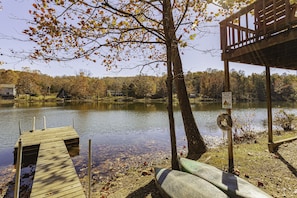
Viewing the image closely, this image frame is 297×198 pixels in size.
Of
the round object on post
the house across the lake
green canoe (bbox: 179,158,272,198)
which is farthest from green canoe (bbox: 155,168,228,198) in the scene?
the house across the lake

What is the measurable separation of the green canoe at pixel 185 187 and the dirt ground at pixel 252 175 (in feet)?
1.25

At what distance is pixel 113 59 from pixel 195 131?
3382mm

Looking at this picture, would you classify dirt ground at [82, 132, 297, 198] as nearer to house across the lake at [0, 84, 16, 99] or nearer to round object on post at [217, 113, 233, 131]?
round object on post at [217, 113, 233, 131]

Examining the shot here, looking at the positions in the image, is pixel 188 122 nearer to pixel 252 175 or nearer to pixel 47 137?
pixel 252 175

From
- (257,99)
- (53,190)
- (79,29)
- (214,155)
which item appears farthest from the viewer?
(257,99)

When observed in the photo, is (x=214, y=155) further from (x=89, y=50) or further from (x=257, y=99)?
(x=257, y=99)

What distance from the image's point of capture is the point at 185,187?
2662 millimetres

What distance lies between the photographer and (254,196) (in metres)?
2.37

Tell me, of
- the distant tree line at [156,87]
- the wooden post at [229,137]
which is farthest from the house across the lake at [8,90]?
the wooden post at [229,137]

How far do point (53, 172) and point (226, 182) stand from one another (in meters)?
3.78

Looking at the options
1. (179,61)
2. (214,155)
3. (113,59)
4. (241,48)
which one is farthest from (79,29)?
(214,155)

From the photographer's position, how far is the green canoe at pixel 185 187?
2453 millimetres

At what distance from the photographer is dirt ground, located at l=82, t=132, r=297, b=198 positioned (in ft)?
10.3

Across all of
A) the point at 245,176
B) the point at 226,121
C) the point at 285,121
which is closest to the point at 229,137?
the point at 226,121
